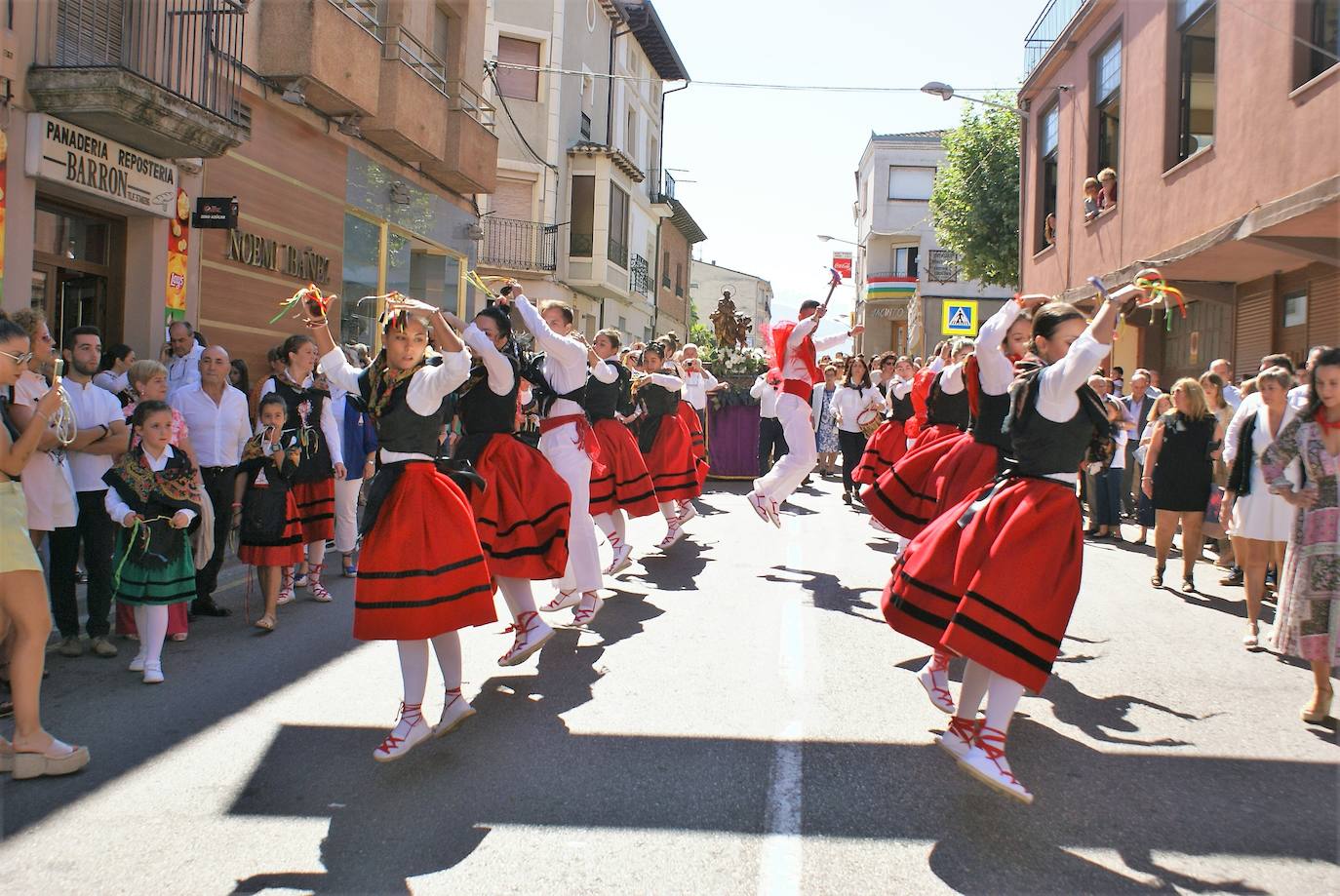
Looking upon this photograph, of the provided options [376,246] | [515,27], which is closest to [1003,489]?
[376,246]

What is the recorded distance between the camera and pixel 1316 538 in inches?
227

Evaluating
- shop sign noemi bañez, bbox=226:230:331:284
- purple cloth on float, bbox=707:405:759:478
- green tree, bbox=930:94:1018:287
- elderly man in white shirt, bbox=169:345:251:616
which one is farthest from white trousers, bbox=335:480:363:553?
green tree, bbox=930:94:1018:287

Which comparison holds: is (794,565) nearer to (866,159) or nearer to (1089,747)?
(1089,747)

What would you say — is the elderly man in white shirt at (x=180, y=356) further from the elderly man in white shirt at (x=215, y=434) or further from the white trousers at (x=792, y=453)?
the white trousers at (x=792, y=453)

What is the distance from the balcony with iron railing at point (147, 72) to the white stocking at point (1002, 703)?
923cm

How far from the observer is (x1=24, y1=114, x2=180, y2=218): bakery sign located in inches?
400

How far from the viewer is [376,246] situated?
18.1m

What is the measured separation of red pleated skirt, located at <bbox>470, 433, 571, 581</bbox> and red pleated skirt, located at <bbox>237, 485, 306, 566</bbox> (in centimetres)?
201

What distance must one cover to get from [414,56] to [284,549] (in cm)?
1276

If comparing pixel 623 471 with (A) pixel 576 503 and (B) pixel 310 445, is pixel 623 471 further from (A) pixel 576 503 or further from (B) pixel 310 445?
(B) pixel 310 445

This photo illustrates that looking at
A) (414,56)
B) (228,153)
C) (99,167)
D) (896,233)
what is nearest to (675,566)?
(99,167)

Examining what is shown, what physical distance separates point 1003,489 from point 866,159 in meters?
59.5

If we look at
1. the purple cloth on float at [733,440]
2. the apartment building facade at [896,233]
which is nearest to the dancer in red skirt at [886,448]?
the purple cloth on float at [733,440]

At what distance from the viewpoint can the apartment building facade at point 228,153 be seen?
33.9ft
